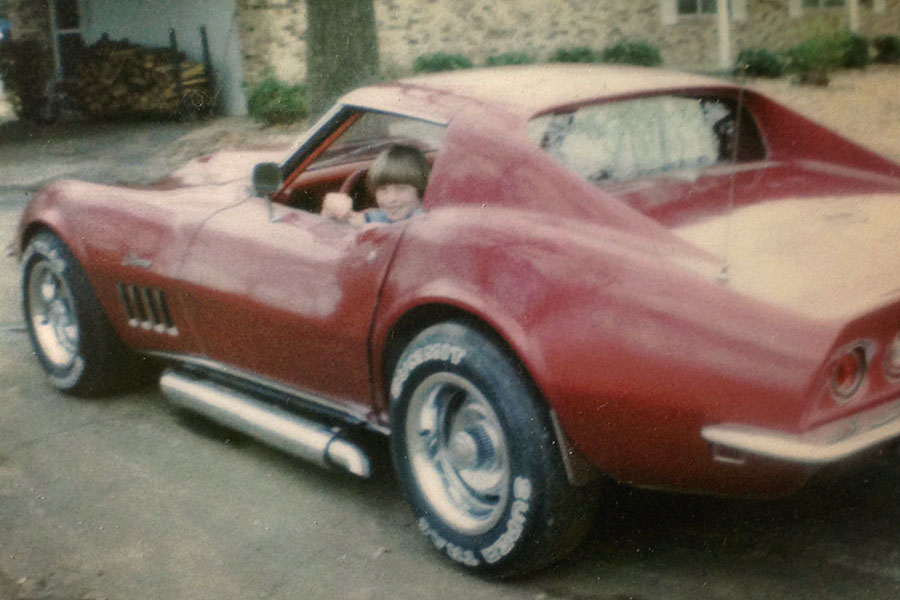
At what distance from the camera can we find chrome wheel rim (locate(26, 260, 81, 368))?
4.76m

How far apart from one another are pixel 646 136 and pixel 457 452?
116 centimetres

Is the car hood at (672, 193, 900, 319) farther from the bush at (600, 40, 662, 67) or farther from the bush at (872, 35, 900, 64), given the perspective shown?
the bush at (872, 35, 900, 64)

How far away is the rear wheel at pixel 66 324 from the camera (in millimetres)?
4539

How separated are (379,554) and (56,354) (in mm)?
2272

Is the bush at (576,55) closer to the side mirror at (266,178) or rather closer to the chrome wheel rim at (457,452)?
the side mirror at (266,178)

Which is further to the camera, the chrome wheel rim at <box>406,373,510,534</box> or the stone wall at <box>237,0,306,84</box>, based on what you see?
the stone wall at <box>237,0,306,84</box>

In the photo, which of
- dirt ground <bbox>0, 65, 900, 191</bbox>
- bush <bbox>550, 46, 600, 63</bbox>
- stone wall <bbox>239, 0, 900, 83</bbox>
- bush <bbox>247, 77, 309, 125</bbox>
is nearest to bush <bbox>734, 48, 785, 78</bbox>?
dirt ground <bbox>0, 65, 900, 191</bbox>

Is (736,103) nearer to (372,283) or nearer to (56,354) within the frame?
(372,283)

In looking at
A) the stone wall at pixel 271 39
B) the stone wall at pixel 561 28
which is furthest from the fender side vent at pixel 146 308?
the stone wall at pixel 561 28

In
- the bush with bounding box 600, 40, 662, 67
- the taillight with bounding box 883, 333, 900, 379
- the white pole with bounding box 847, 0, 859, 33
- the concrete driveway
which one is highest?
the white pole with bounding box 847, 0, 859, 33

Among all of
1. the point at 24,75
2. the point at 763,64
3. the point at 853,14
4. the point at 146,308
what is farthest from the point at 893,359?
the point at 24,75

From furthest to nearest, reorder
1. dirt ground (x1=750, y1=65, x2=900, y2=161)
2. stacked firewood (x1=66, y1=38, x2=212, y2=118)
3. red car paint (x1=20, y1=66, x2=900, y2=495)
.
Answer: stacked firewood (x1=66, y1=38, x2=212, y2=118) → dirt ground (x1=750, y1=65, x2=900, y2=161) → red car paint (x1=20, y1=66, x2=900, y2=495)

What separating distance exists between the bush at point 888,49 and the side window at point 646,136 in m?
15.2

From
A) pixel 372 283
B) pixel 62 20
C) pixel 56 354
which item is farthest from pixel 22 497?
pixel 62 20
